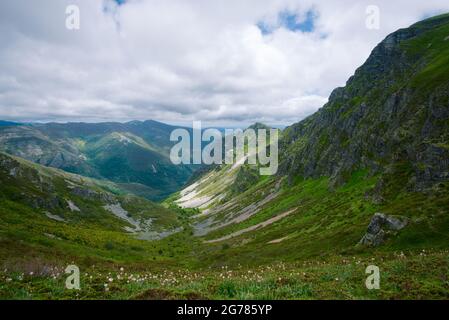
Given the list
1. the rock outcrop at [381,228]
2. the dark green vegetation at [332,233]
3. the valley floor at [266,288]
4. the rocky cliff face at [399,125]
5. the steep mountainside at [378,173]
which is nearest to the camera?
the valley floor at [266,288]

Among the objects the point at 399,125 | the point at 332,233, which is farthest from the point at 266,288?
the point at 399,125

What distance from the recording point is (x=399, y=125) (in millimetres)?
113062

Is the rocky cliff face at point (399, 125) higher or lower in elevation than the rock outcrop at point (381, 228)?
higher

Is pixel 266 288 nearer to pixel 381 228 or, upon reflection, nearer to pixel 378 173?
pixel 381 228

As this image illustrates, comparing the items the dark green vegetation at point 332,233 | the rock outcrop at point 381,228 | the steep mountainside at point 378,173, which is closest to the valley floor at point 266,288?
the dark green vegetation at point 332,233

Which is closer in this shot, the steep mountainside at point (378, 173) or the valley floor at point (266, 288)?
the valley floor at point (266, 288)

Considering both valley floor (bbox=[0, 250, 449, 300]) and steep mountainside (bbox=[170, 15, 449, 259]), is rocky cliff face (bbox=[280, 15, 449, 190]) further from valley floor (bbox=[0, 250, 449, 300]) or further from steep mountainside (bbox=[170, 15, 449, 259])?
valley floor (bbox=[0, 250, 449, 300])

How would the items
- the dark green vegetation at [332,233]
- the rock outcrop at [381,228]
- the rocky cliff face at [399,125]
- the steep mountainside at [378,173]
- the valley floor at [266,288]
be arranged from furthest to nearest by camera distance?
the rocky cliff face at [399,125] → the steep mountainside at [378,173] → the rock outcrop at [381,228] → the dark green vegetation at [332,233] → the valley floor at [266,288]

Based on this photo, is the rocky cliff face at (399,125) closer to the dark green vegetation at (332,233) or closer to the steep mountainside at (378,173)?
the steep mountainside at (378,173)

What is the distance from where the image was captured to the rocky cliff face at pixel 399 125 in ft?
259

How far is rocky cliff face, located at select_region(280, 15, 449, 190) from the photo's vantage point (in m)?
78.9

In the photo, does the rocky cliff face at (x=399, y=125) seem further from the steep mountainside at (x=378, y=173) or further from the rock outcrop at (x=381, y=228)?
the rock outcrop at (x=381, y=228)

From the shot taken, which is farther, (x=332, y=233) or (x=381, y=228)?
(x=332, y=233)

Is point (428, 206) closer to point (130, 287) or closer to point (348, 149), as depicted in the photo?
point (130, 287)
